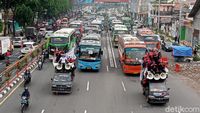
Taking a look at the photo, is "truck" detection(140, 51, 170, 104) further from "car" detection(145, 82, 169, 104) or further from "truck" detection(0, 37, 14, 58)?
"truck" detection(0, 37, 14, 58)

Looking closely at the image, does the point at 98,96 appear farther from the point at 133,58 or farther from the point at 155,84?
the point at 133,58

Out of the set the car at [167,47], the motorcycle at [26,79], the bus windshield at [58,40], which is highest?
the bus windshield at [58,40]

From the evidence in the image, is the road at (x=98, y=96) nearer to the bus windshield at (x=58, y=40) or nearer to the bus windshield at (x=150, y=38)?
the bus windshield at (x=58, y=40)

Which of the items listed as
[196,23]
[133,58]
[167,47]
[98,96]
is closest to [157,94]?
[98,96]

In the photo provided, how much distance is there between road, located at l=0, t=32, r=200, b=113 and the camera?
2685 cm

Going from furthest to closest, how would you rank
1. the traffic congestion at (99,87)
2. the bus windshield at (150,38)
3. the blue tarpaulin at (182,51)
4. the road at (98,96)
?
the bus windshield at (150,38), the blue tarpaulin at (182,51), the traffic congestion at (99,87), the road at (98,96)

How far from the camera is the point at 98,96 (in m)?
30.3

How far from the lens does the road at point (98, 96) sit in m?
26.9

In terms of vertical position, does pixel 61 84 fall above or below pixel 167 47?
above

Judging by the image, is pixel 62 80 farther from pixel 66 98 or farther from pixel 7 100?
pixel 7 100

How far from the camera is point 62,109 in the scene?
26516 mm

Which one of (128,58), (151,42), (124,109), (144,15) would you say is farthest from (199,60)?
(144,15)

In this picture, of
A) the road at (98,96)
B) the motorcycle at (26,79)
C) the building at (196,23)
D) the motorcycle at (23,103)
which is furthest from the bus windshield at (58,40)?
the building at (196,23)

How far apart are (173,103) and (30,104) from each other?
954 cm
